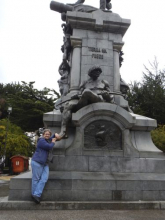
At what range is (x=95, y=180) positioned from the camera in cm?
619

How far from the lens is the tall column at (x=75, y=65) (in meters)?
8.99

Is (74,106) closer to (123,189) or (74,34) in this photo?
(123,189)

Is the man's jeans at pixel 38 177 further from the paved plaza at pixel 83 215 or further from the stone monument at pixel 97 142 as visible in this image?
the paved plaza at pixel 83 215

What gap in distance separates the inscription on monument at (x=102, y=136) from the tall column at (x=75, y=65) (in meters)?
2.16

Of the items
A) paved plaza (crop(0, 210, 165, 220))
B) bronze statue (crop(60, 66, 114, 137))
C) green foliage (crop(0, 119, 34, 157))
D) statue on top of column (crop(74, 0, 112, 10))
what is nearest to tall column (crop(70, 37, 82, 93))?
bronze statue (crop(60, 66, 114, 137))

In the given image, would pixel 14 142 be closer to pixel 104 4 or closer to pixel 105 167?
pixel 104 4

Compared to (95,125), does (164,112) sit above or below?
above

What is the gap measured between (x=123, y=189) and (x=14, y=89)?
40482mm

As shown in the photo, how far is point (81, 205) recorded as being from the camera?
5707 mm

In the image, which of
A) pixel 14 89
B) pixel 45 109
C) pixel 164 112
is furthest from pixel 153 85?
pixel 14 89

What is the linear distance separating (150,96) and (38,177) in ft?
96.3

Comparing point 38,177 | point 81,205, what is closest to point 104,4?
point 38,177

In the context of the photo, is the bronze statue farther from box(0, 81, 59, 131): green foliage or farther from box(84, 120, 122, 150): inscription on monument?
box(0, 81, 59, 131): green foliage

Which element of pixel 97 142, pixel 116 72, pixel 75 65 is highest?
pixel 75 65
